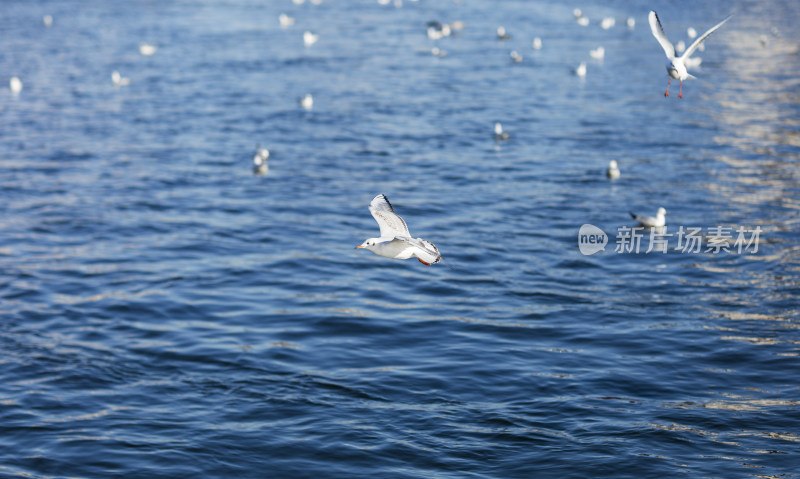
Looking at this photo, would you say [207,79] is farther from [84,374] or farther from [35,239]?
[84,374]

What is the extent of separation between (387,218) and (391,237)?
32 cm

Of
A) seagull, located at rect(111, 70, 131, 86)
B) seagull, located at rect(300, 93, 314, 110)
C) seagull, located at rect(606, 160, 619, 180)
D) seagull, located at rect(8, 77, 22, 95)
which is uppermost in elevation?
seagull, located at rect(111, 70, 131, 86)

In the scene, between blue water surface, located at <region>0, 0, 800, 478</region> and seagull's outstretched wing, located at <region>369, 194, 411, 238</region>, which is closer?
seagull's outstretched wing, located at <region>369, 194, 411, 238</region>

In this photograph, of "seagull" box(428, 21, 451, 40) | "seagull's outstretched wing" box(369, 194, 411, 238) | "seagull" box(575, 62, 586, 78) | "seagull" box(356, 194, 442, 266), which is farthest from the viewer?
"seagull" box(428, 21, 451, 40)

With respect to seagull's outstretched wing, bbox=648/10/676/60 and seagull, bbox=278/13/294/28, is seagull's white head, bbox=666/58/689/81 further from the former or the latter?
seagull, bbox=278/13/294/28

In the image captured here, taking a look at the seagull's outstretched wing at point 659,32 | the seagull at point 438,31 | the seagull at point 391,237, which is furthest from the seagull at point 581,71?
the seagull at point 391,237

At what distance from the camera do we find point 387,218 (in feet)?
40.8

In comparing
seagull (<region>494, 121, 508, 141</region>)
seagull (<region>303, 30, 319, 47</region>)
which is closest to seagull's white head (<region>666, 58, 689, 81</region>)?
seagull (<region>494, 121, 508, 141</region>)

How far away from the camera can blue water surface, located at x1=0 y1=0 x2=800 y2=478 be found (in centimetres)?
1516

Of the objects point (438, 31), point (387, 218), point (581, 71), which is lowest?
point (387, 218)

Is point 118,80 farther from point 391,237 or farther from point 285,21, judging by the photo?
point 391,237

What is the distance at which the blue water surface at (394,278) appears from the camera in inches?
597

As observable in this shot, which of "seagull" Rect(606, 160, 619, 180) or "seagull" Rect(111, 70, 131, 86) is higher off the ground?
"seagull" Rect(111, 70, 131, 86)

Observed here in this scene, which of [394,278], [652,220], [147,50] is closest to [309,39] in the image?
[147,50]
